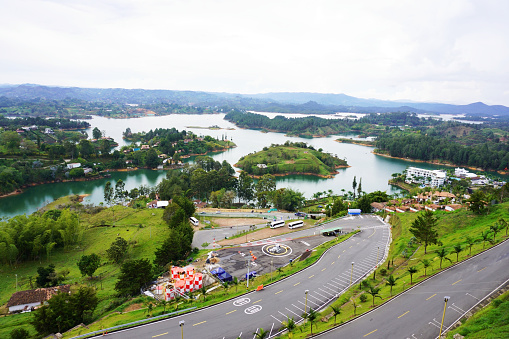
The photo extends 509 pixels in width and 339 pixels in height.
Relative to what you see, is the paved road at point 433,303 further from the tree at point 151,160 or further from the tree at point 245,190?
the tree at point 151,160

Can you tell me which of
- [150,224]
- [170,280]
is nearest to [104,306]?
[170,280]

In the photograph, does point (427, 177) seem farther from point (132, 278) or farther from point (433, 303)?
point (132, 278)

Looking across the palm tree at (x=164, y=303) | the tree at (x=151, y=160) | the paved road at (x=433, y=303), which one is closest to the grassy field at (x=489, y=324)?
the paved road at (x=433, y=303)

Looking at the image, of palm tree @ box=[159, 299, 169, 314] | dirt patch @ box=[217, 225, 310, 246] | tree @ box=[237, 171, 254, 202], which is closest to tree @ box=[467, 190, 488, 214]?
dirt patch @ box=[217, 225, 310, 246]

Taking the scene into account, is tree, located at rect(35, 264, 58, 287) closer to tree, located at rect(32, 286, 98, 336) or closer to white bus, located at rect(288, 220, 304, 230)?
tree, located at rect(32, 286, 98, 336)

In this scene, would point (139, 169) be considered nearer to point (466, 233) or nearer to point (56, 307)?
point (56, 307)

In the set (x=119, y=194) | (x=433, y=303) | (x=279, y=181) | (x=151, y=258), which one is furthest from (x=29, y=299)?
(x=279, y=181)
